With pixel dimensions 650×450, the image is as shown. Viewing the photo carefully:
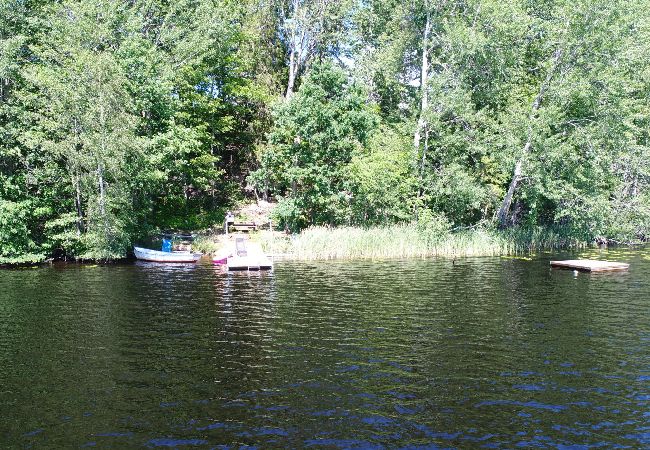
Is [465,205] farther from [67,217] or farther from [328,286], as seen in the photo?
[67,217]

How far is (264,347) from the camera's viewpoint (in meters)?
15.8

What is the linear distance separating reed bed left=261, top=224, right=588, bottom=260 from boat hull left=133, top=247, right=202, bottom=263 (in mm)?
5926

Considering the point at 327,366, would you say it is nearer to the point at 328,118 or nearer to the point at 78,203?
the point at 78,203

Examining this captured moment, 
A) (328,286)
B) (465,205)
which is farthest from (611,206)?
(328,286)

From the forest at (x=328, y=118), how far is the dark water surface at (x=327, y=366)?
11603 mm

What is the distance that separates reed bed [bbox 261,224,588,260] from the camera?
36.4 meters

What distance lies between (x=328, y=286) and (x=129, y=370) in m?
12.9

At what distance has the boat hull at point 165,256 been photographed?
35.0 m

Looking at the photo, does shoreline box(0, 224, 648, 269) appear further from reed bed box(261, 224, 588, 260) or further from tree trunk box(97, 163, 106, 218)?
tree trunk box(97, 163, 106, 218)

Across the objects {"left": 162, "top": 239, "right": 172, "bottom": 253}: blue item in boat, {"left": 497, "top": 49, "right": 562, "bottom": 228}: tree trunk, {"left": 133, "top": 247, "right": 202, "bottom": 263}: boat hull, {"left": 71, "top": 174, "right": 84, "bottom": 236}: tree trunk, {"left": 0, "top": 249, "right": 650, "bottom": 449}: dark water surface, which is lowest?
{"left": 0, "top": 249, "right": 650, "bottom": 449}: dark water surface

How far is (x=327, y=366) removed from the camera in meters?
14.1

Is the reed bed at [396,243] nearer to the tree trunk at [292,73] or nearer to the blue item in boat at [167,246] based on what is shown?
the blue item in boat at [167,246]

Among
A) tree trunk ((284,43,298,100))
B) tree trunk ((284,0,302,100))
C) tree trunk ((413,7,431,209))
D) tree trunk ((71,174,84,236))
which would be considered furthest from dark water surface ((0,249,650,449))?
tree trunk ((284,0,302,100))

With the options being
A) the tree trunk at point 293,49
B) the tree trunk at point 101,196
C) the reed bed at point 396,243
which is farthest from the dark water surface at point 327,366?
the tree trunk at point 293,49
